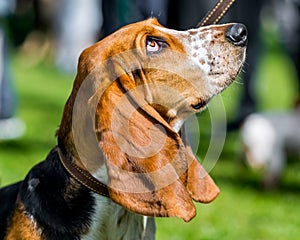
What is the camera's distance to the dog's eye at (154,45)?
150 inches

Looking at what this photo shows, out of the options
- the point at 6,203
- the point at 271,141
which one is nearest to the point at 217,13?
the point at 6,203

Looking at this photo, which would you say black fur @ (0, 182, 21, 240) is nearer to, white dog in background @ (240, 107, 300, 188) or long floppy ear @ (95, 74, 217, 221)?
long floppy ear @ (95, 74, 217, 221)

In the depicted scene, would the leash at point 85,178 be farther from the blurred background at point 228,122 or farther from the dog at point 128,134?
the blurred background at point 228,122

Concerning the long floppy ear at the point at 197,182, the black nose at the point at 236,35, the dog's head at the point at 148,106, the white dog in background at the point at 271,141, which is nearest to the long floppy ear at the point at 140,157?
the dog's head at the point at 148,106

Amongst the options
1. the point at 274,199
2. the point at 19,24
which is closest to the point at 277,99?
the point at 274,199

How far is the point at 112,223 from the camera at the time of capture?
12.6 feet

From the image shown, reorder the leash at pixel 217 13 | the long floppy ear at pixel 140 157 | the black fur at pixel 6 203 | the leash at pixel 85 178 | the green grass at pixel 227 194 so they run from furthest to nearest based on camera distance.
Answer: the green grass at pixel 227 194 → the leash at pixel 217 13 → the black fur at pixel 6 203 → the leash at pixel 85 178 → the long floppy ear at pixel 140 157

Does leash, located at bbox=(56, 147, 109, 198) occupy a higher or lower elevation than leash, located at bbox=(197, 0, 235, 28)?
lower

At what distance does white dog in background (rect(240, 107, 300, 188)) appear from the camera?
727 cm

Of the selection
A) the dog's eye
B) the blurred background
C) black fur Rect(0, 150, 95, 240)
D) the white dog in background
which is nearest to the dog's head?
the dog's eye

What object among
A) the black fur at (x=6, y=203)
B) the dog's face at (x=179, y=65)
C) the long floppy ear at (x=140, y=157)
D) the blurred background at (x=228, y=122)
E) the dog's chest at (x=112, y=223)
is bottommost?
the blurred background at (x=228, y=122)

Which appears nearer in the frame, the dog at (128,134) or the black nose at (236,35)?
the dog at (128,134)

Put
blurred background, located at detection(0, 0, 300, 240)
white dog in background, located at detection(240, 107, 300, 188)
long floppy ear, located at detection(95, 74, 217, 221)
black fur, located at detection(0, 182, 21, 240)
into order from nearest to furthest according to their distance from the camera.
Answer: long floppy ear, located at detection(95, 74, 217, 221), black fur, located at detection(0, 182, 21, 240), blurred background, located at detection(0, 0, 300, 240), white dog in background, located at detection(240, 107, 300, 188)

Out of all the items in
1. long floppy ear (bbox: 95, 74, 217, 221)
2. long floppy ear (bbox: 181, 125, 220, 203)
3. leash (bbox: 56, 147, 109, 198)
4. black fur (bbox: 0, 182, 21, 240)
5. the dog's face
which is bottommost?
black fur (bbox: 0, 182, 21, 240)
